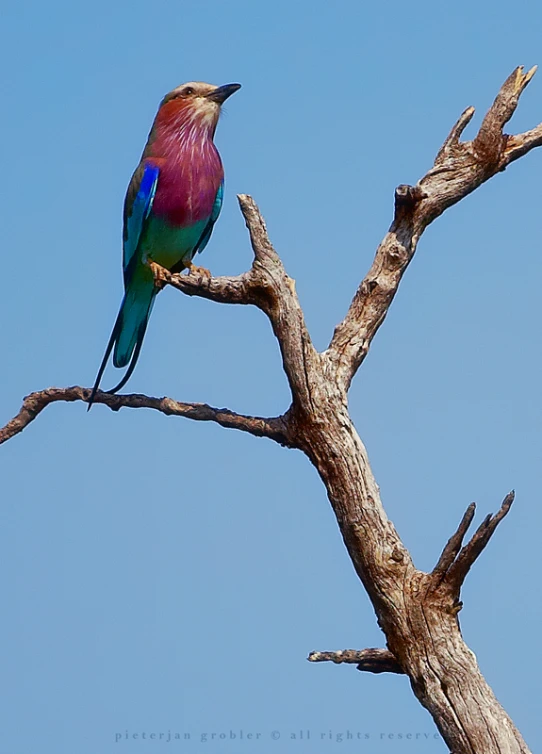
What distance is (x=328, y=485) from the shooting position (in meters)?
3.73

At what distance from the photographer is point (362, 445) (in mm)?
3699

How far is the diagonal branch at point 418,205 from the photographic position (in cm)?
388

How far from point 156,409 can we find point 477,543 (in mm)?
1634

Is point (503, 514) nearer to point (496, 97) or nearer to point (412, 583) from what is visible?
point (412, 583)

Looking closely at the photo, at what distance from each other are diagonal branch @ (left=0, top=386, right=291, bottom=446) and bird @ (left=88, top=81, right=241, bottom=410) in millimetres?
646

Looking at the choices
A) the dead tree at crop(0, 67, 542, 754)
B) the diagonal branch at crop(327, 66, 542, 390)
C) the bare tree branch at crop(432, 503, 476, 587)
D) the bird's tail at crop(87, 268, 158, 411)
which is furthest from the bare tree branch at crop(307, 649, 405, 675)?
the bird's tail at crop(87, 268, 158, 411)

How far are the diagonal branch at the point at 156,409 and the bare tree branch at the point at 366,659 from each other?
0.79m

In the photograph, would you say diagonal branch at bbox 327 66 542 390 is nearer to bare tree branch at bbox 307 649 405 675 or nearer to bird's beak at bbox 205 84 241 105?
bare tree branch at bbox 307 649 405 675

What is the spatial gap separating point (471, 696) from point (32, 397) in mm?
2462

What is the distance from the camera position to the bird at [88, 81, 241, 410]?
5.57m

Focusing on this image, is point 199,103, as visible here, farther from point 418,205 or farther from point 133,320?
point 418,205

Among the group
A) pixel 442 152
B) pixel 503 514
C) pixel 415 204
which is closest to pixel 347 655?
pixel 503 514

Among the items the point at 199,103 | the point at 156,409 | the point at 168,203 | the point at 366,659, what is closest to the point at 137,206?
the point at 168,203

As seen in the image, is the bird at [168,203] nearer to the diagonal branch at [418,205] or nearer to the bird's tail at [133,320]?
the bird's tail at [133,320]
